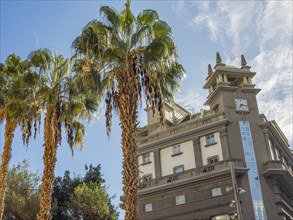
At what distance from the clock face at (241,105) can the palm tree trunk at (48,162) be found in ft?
82.6

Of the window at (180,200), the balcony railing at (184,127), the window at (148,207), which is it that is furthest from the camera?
the balcony railing at (184,127)

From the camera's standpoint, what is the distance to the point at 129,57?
15.6 m

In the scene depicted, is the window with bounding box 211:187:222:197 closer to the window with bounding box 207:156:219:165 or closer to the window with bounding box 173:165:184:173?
the window with bounding box 207:156:219:165

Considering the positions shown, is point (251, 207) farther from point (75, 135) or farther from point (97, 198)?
point (75, 135)

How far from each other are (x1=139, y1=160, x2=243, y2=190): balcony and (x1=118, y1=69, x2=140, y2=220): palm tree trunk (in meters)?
22.8

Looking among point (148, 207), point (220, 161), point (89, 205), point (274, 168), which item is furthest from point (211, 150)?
point (89, 205)

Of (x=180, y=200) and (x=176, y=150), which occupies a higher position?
(x=176, y=150)

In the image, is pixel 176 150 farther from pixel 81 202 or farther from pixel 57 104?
pixel 57 104

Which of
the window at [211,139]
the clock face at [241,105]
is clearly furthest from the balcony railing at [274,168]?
the clock face at [241,105]

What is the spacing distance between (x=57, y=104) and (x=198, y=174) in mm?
21306

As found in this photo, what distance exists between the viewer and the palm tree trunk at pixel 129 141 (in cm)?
1255

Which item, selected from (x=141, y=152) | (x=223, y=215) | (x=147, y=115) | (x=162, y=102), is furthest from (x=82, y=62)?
(x=147, y=115)

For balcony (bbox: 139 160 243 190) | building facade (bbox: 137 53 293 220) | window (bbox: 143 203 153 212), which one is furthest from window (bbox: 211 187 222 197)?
window (bbox: 143 203 153 212)

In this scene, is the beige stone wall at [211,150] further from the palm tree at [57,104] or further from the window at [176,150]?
the palm tree at [57,104]
